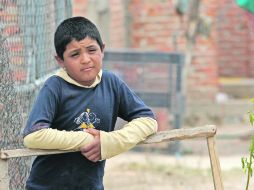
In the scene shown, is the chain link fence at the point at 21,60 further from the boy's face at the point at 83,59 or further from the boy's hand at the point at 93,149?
the boy's hand at the point at 93,149

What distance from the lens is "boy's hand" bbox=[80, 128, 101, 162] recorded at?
3.67 m

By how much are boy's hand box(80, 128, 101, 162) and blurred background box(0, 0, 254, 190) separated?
774 mm

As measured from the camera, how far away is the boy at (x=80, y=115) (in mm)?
3719

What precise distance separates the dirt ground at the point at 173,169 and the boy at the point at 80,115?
10.7ft

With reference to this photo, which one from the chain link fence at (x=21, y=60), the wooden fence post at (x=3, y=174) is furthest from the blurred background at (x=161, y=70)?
the wooden fence post at (x=3, y=174)

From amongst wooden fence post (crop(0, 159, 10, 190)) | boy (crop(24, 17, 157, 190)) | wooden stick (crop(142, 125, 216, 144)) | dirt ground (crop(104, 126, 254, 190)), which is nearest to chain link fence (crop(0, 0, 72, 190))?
boy (crop(24, 17, 157, 190))

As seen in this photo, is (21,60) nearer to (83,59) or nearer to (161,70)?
(83,59)

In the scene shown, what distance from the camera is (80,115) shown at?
12.5ft

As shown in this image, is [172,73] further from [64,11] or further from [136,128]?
[136,128]

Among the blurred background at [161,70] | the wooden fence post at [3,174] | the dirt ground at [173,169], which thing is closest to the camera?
the wooden fence post at [3,174]

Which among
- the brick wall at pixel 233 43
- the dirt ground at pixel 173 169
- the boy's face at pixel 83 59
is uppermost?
the boy's face at pixel 83 59

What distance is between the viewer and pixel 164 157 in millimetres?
9789

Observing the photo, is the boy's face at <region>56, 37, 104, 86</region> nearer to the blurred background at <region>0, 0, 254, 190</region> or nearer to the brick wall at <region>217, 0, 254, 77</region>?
the blurred background at <region>0, 0, 254, 190</region>

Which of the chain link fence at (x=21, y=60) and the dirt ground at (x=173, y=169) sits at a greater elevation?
the chain link fence at (x=21, y=60)
